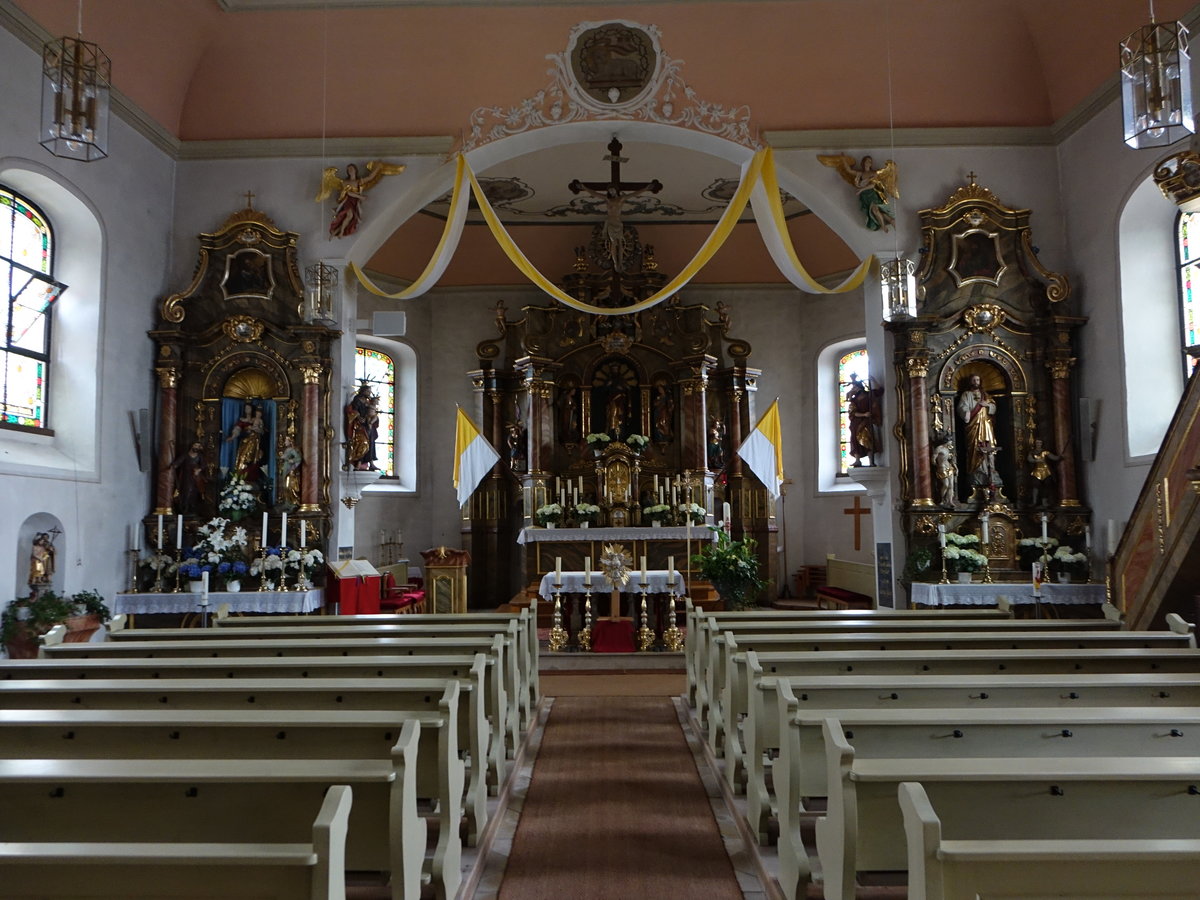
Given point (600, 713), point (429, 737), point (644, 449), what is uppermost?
point (644, 449)

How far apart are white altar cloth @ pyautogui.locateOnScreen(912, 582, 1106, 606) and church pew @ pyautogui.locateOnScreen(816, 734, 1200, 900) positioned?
7953 millimetres

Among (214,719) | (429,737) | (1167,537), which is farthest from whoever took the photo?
(1167,537)

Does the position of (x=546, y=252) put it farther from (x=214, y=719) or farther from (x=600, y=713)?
(x=214, y=719)

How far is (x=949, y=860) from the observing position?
2.12 meters

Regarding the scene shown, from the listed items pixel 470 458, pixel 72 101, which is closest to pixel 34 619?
pixel 72 101

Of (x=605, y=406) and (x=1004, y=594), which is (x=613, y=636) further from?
(x=605, y=406)

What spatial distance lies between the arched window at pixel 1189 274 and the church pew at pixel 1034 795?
28.5ft

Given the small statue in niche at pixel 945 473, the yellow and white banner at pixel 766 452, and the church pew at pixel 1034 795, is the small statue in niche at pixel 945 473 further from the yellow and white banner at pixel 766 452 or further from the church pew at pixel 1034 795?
the church pew at pixel 1034 795

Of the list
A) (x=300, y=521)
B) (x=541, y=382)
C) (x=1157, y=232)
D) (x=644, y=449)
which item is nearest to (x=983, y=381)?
(x=1157, y=232)

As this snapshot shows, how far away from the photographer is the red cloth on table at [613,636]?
33.8 ft

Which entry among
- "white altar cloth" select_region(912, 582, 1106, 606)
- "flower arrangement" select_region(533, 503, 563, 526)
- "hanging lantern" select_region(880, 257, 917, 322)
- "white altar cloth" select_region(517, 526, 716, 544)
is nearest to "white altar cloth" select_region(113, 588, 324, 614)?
"white altar cloth" select_region(517, 526, 716, 544)

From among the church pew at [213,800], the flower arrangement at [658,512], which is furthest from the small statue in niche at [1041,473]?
the church pew at [213,800]

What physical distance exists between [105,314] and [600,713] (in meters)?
7.17

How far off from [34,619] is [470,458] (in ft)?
26.3
